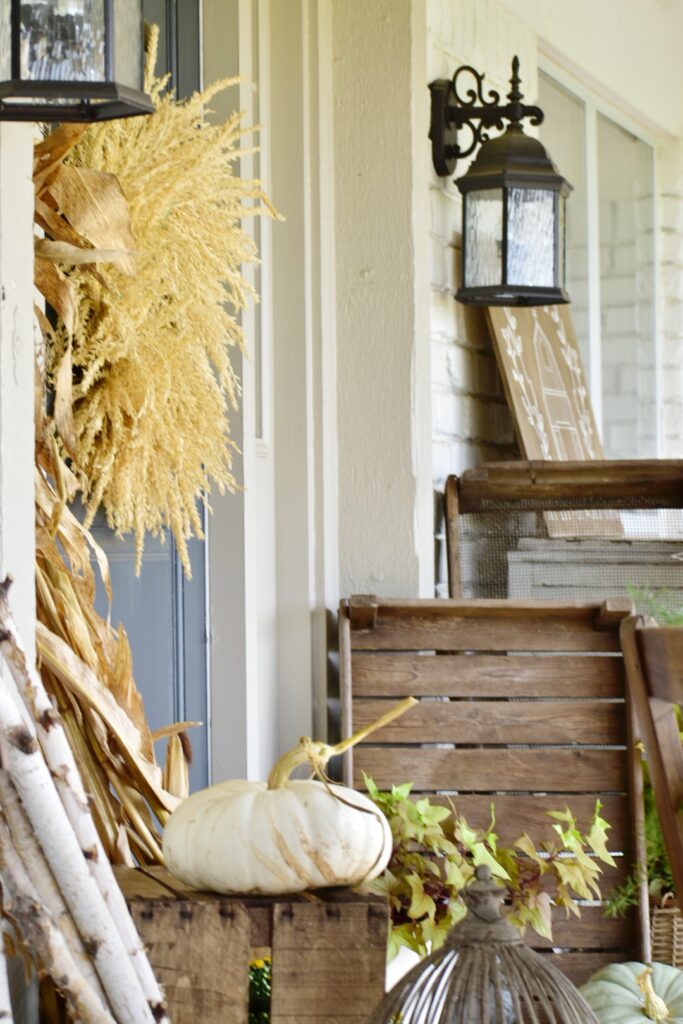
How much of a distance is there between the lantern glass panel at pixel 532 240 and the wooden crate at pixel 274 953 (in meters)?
1.89

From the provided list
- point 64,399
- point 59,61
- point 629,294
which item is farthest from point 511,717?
point 629,294

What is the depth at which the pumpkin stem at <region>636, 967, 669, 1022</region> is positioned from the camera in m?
2.11

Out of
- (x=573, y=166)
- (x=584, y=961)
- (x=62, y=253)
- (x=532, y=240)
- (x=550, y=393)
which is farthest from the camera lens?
(x=573, y=166)

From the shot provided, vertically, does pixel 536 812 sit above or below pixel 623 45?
below

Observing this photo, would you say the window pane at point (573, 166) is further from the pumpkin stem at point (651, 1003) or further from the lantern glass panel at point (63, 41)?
the lantern glass panel at point (63, 41)

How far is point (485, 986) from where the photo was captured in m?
1.20

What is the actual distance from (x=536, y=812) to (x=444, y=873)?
738 millimetres

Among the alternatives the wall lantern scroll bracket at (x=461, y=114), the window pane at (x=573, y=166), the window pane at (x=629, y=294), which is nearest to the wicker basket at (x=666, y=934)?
the wall lantern scroll bracket at (x=461, y=114)

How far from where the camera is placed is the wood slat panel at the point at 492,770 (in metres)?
2.58

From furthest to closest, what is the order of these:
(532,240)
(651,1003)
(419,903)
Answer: (532,240)
(651,1003)
(419,903)

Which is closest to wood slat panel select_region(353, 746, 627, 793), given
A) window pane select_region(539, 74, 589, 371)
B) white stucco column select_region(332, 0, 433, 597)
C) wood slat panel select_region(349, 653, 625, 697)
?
wood slat panel select_region(349, 653, 625, 697)

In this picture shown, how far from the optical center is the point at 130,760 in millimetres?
1633

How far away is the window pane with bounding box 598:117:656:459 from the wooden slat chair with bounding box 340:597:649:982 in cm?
213

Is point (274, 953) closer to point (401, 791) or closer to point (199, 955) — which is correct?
point (199, 955)
